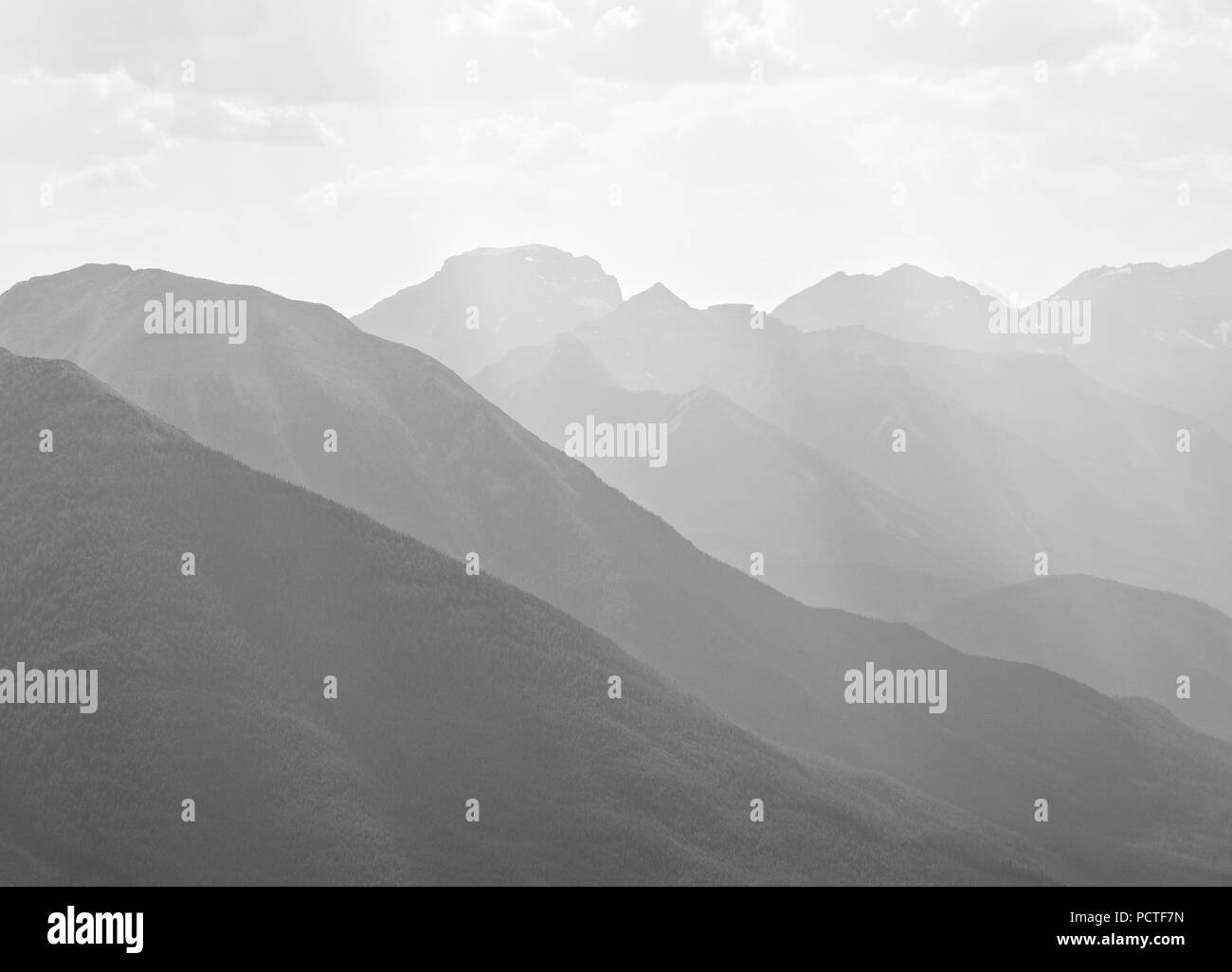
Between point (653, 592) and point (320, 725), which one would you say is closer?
point (320, 725)

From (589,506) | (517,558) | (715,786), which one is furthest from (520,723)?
(589,506)

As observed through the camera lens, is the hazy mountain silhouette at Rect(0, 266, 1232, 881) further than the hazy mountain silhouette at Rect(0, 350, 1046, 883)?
Yes

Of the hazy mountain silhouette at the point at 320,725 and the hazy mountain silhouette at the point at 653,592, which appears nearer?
the hazy mountain silhouette at the point at 320,725

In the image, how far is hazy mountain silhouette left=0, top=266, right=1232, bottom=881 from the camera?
127 metres

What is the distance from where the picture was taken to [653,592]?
5674 inches

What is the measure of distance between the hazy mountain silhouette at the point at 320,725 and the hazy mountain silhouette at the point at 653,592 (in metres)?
19.6

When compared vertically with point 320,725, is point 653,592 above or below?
above

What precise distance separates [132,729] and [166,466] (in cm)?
2804

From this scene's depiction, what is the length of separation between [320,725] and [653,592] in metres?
60.6

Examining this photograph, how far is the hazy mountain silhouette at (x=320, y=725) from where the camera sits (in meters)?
77.5

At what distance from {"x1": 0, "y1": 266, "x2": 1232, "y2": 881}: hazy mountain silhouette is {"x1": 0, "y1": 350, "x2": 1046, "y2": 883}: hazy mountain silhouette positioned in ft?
64.3

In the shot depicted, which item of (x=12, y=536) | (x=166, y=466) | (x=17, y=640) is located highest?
(x=166, y=466)

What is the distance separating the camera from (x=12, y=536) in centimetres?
9212
